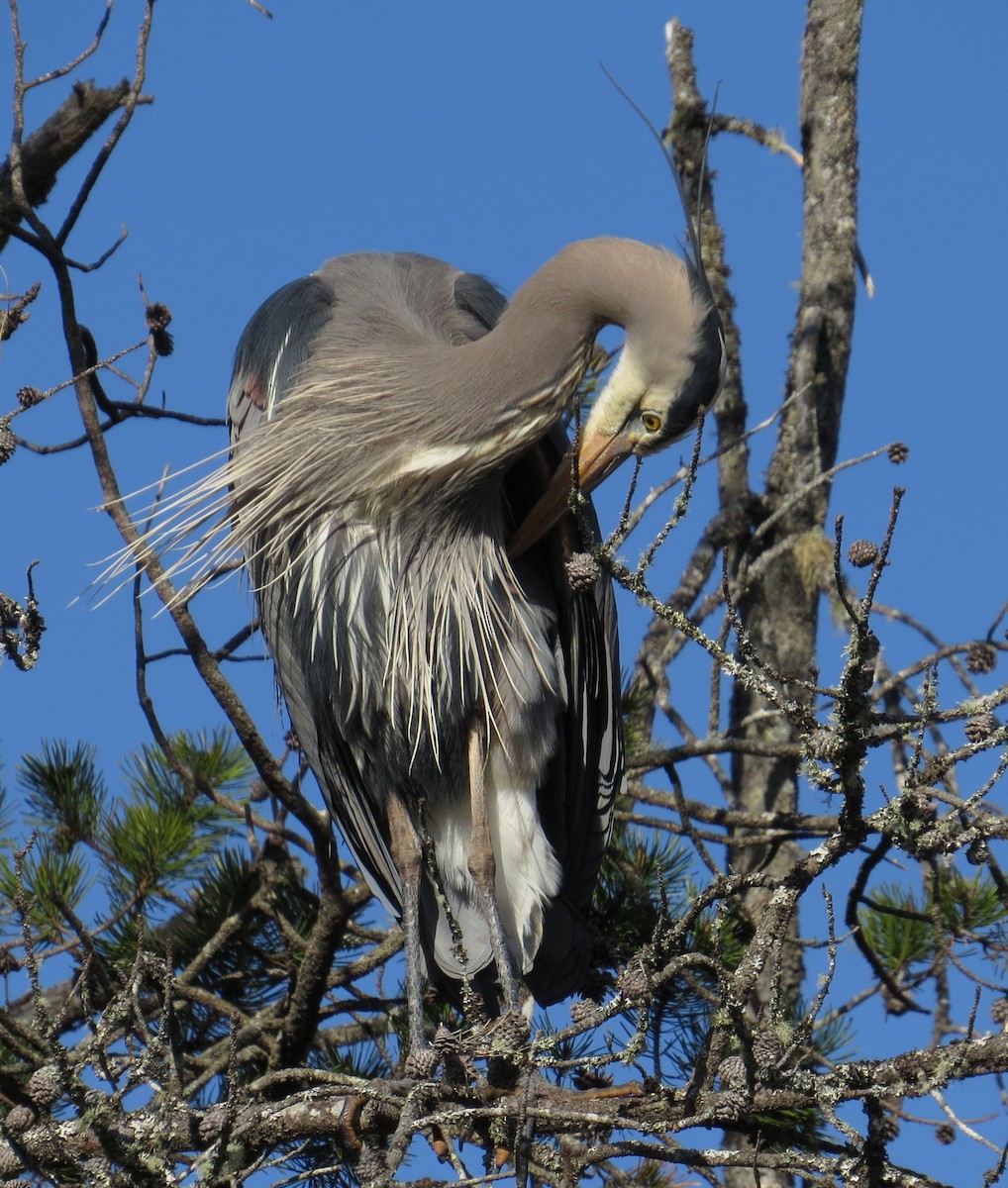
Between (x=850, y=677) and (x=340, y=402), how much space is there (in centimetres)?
163

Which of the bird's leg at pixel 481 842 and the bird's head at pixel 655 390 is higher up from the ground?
the bird's head at pixel 655 390

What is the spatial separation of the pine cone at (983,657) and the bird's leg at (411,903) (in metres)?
Result: 1.26

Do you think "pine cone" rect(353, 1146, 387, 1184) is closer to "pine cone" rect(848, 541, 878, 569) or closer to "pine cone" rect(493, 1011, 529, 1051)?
"pine cone" rect(493, 1011, 529, 1051)

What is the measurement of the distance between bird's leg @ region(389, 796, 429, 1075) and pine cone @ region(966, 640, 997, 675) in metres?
1.26

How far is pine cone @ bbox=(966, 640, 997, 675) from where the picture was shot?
10.7ft

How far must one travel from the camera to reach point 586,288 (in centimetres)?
311

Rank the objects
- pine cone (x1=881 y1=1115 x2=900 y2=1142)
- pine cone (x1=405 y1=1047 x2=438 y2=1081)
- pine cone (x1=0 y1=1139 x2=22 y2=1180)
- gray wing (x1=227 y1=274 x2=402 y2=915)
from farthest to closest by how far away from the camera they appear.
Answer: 1. gray wing (x1=227 y1=274 x2=402 y2=915)
2. pine cone (x1=405 y1=1047 x2=438 y2=1081)
3. pine cone (x1=0 y1=1139 x2=22 y2=1180)
4. pine cone (x1=881 y1=1115 x2=900 y2=1142)

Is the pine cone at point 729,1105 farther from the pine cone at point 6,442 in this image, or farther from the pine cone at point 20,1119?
the pine cone at point 6,442

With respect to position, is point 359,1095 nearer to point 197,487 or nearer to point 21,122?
point 197,487

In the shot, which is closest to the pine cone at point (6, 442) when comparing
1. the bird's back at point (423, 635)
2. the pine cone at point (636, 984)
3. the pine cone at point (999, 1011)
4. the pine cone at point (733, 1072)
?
the bird's back at point (423, 635)

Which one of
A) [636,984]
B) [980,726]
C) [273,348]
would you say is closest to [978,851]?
[980,726]

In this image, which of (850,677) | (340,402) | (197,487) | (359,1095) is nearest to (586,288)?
(340,402)

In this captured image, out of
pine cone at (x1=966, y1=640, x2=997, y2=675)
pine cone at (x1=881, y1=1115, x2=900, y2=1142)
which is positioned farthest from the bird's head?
pine cone at (x1=881, y1=1115, x2=900, y2=1142)

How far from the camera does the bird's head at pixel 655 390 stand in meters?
3.05
